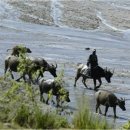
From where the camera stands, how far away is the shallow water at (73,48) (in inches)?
1132

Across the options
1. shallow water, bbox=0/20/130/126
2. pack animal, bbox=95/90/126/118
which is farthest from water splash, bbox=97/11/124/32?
pack animal, bbox=95/90/126/118

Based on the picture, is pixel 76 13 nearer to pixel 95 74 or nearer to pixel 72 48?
pixel 72 48

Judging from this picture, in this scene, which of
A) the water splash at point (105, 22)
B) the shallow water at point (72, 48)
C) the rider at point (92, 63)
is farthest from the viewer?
the water splash at point (105, 22)

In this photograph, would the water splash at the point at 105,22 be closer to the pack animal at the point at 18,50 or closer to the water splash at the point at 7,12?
the water splash at the point at 7,12

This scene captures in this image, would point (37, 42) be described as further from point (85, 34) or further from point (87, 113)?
point (87, 113)

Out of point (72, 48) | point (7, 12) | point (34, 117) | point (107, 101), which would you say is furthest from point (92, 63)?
point (7, 12)

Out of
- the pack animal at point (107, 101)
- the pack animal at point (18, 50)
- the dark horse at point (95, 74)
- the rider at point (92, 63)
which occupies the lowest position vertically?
the pack animal at point (107, 101)

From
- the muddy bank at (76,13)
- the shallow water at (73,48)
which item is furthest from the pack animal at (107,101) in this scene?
the muddy bank at (76,13)

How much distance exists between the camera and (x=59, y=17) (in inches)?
2574

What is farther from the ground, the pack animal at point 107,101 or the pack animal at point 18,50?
the pack animal at point 18,50

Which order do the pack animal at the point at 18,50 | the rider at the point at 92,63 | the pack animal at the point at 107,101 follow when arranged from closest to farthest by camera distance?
the pack animal at the point at 18,50, the pack animal at the point at 107,101, the rider at the point at 92,63

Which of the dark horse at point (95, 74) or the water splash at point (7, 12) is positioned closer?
the dark horse at point (95, 74)

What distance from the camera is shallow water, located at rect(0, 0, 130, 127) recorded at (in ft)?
94.3

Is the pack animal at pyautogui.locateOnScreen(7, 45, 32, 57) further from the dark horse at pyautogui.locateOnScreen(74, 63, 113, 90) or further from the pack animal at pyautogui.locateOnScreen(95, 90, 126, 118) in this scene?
the pack animal at pyautogui.locateOnScreen(95, 90, 126, 118)
